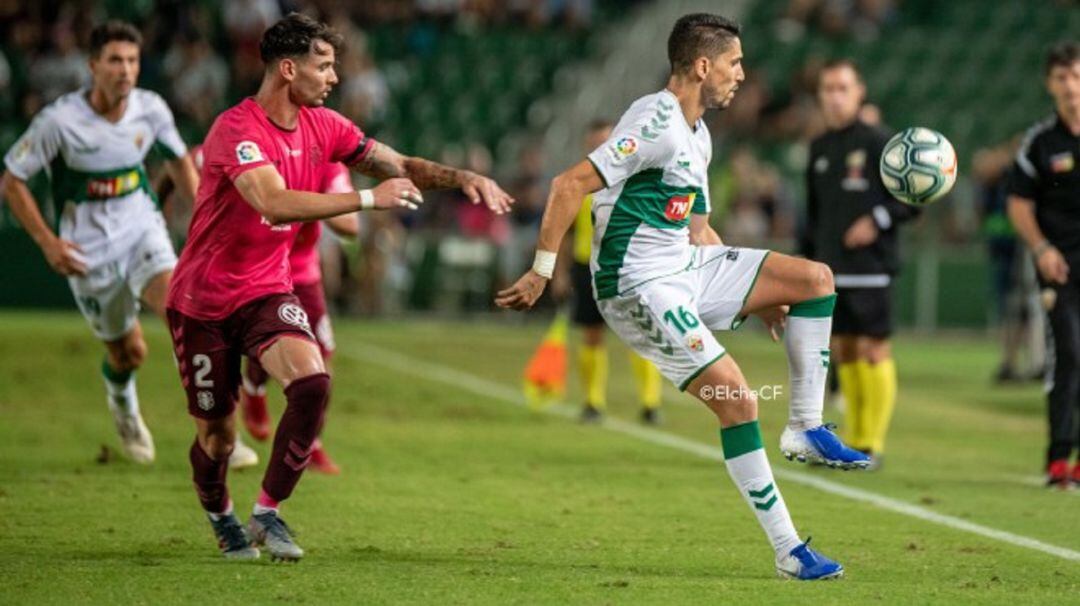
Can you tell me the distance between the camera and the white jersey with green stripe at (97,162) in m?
11.2

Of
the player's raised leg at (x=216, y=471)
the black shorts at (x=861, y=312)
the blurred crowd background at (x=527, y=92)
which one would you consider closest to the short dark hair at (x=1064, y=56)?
the black shorts at (x=861, y=312)

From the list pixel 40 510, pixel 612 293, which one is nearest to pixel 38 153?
pixel 40 510

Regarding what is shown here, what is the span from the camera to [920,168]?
9547 millimetres

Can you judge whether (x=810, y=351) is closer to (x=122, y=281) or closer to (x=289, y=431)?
(x=289, y=431)

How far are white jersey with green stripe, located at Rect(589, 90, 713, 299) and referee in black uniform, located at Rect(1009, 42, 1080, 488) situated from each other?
168 inches

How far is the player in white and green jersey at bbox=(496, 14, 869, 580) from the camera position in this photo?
7.89 meters

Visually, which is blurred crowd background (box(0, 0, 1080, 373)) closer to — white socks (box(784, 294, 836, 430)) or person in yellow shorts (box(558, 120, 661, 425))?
person in yellow shorts (box(558, 120, 661, 425))

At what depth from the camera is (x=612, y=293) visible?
26.9ft

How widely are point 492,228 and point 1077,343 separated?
16.4 meters

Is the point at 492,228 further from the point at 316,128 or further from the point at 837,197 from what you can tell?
the point at 316,128

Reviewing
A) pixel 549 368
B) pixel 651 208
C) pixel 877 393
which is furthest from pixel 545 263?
pixel 549 368

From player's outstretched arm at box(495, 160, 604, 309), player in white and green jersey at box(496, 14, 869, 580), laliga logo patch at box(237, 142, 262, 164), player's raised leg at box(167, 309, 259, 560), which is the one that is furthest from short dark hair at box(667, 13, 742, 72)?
player's raised leg at box(167, 309, 259, 560)

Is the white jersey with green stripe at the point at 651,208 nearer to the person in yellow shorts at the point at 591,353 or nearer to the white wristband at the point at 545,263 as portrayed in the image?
the white wristband at the point at 545,263

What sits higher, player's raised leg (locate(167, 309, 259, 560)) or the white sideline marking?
player's raised leg (locate(167, 309, 259, 560))
